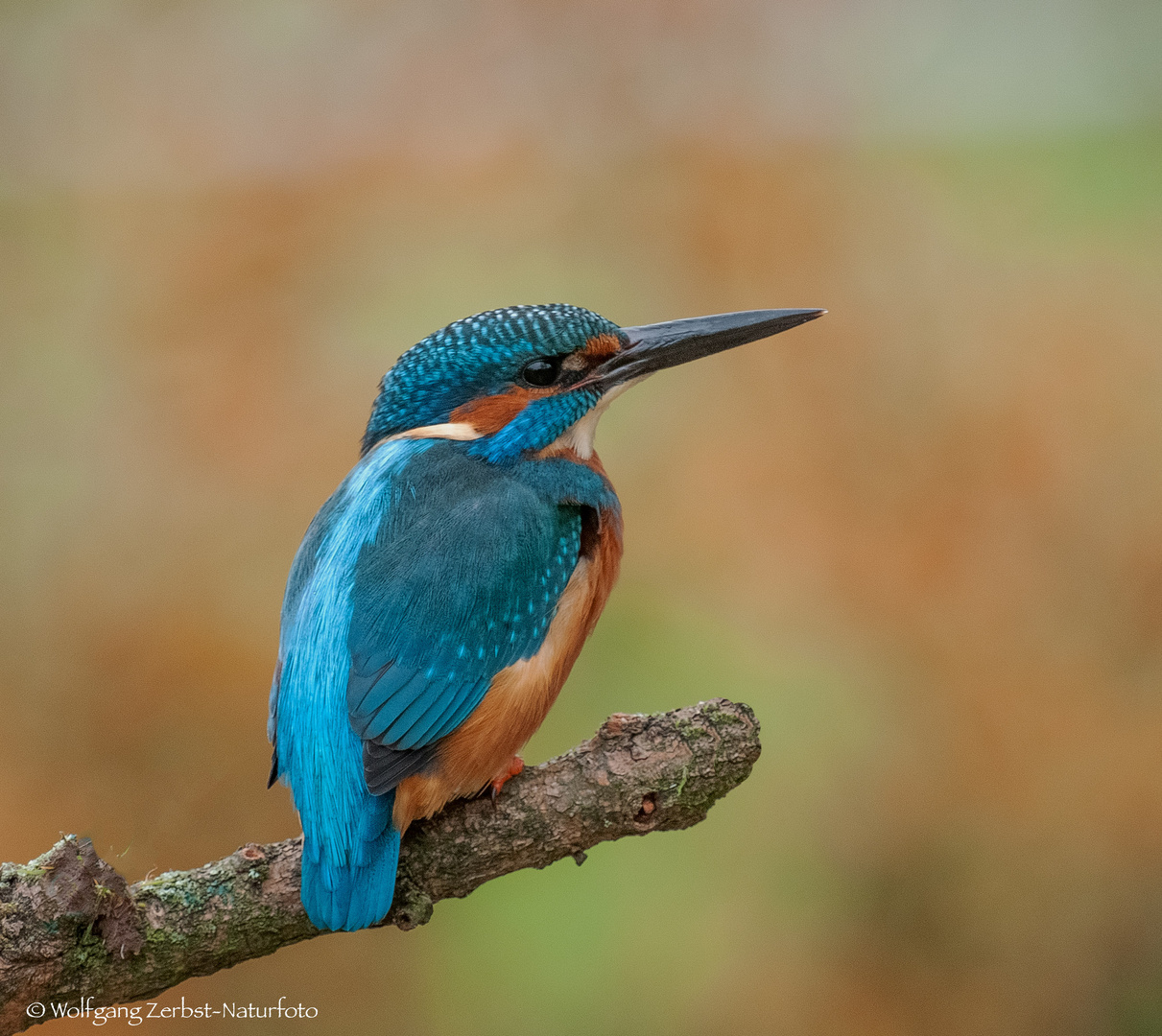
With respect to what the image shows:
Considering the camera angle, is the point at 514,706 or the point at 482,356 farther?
the point at 482,356

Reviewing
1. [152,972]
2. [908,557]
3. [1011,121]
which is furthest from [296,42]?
[152,972]

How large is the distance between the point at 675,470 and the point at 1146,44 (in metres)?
2.09

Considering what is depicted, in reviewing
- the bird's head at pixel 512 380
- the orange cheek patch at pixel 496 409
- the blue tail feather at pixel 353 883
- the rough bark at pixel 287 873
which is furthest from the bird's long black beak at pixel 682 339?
the blue tail feather at pixel 353 883

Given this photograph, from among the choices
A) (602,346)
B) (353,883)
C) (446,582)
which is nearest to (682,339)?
(602,346)

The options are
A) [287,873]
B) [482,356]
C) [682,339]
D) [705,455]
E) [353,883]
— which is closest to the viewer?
[353,883]

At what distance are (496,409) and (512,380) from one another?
57 mm

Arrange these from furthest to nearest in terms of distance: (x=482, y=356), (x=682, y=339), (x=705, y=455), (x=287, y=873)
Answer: (x=705, y=455) < (x=682, y=339) < (x=482, y=356) < (x=287, y=873)

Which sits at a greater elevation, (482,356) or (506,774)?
(482,356)

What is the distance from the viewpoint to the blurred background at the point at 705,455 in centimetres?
318

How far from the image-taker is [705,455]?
3.60 metres

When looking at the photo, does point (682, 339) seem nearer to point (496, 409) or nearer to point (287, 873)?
point (496, 409)

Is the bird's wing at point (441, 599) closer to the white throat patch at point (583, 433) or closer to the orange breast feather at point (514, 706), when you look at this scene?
the orange breast feather at point (514, 706)

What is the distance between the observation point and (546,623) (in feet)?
6.21

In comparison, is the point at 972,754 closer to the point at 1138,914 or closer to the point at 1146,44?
the point at 1138,914
